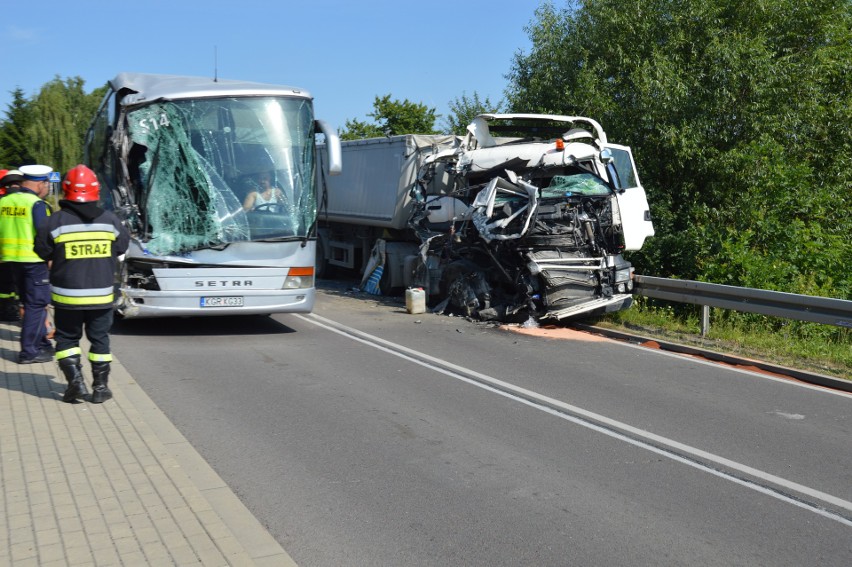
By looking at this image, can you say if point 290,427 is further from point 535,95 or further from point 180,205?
point 535,95

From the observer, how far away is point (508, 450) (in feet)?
21.5

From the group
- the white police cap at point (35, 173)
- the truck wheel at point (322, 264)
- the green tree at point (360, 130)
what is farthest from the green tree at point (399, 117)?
the white police cap at point (35, 173)

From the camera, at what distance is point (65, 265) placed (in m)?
6.77

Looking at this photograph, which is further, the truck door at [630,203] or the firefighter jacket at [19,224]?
the truck door at [630,203]

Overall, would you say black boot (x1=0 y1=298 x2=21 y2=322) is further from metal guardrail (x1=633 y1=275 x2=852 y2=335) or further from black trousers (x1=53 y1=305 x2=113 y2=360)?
metal guardrail (x1=633 y1=275 x2=852 y2=335)

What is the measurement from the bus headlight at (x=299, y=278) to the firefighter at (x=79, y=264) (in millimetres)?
4430

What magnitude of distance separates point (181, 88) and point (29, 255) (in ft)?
10.9

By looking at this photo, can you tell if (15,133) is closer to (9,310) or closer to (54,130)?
(54,130)

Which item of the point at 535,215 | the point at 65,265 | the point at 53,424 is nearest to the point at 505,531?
the point at 53,424

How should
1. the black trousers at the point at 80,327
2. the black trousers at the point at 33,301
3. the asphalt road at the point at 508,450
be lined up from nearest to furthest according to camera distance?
the asphalt road at the point at 508,450 < the black trousers at the point at 80,327 < the black trousers at the point at 33,301

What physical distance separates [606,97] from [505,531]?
15396mm

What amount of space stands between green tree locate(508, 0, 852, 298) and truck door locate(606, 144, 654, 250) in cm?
156

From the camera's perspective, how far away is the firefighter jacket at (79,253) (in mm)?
6773

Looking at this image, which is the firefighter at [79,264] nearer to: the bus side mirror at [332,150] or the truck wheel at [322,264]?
the bus side mirror at [332,150]
